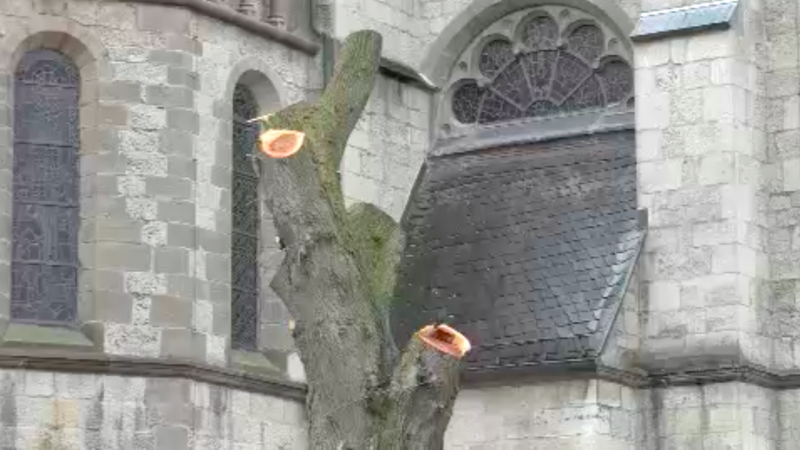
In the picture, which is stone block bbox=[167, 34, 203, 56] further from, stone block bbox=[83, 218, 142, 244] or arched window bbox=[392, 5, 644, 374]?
arched window bbox=[392, 5, 644, 374]

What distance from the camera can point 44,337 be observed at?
17625 mm

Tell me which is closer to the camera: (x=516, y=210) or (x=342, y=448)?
(x=342, y=448)

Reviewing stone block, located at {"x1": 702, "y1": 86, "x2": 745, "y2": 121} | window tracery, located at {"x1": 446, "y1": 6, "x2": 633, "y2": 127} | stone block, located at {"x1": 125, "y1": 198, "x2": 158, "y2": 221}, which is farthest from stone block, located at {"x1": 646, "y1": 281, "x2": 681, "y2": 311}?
stone block, located at {"x1": 125, "y1": 198, "x2": 158, "y2": 221}

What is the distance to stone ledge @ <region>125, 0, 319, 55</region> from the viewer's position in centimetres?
1833

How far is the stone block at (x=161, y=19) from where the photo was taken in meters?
18.2

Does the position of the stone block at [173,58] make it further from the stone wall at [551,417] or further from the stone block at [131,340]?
the stone wall at [551,417]

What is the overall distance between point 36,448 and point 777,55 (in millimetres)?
6937

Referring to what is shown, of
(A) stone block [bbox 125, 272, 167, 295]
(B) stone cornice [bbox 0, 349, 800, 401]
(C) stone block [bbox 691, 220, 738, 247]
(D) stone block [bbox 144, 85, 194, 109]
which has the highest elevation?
(D) stone block [bbox 144, 85, 194, 109]

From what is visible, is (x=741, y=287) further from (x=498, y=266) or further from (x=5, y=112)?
(x=5, y=112)

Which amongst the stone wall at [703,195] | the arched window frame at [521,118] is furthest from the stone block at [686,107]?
the arched window frame at [521,118]

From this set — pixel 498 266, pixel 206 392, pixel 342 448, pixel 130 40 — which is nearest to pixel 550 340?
pixel 498 266

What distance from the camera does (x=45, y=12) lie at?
18.0 m

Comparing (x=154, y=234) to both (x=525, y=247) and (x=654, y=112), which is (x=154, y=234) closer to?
(x=525, y=247)

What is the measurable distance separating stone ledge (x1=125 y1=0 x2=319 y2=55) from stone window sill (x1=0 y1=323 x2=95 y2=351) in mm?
2601
